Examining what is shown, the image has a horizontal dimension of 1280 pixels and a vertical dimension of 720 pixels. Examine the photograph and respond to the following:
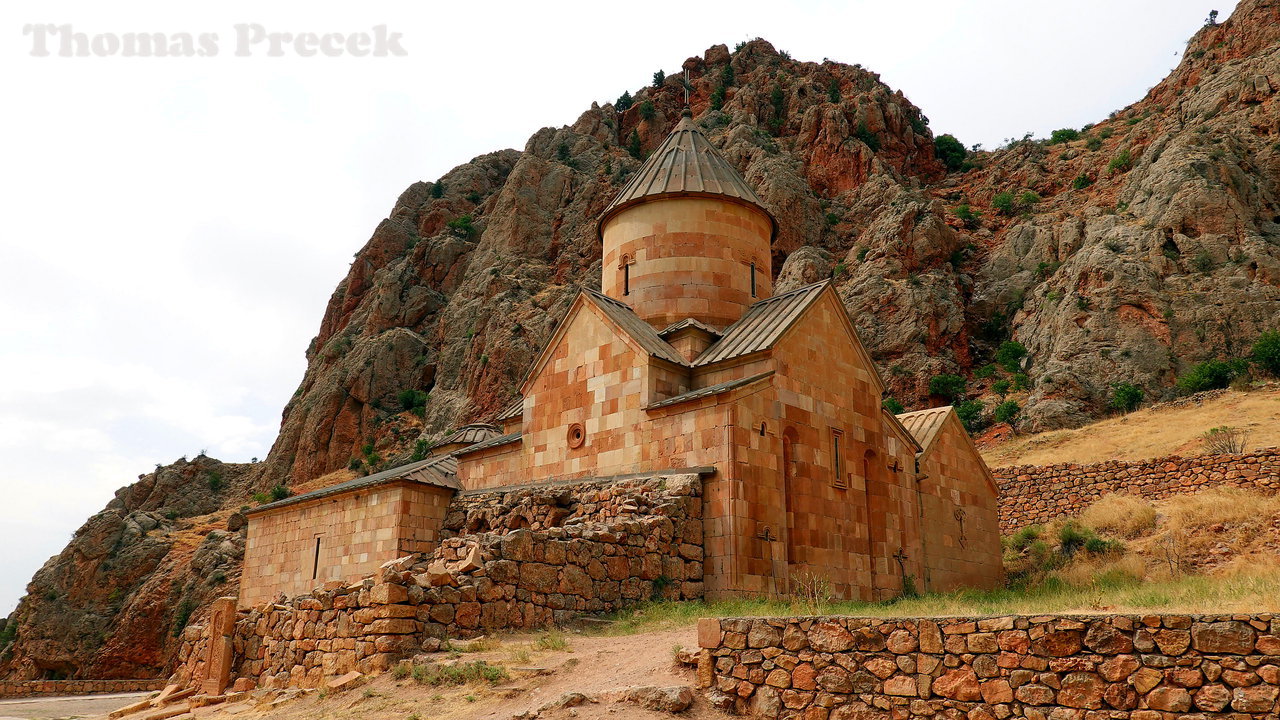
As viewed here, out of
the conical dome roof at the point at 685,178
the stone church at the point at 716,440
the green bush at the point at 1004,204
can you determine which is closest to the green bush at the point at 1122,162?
the green bush at the point at 1004,204

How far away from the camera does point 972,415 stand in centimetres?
3145

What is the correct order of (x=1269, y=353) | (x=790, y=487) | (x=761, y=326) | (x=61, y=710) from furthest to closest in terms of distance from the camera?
(x=1269, y=353) < (x=61, y=710) < (x=761, y=326) < (x=790, y=487)

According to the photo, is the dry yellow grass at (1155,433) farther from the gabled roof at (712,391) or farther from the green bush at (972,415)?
the gabled roof at (712,391)

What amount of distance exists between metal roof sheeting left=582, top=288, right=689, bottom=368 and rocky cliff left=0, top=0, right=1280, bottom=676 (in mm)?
19158

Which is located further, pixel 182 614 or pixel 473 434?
pixel 182 614

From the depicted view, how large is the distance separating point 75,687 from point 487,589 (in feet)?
55.5

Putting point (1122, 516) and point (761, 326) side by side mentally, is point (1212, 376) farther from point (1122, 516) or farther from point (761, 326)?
point (761, 326)

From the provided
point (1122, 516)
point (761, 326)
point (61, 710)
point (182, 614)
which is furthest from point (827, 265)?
point (61, 710)

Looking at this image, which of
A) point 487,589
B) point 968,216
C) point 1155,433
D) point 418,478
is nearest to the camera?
point 487,589

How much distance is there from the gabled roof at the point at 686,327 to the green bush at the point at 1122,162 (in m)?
33.0

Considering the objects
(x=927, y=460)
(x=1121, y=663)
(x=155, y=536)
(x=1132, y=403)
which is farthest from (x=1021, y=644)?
(x=155, y=536)

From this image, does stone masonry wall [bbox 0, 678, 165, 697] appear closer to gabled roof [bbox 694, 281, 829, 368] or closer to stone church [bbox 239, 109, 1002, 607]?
stone church [bbox 239, 109, 1002, 607]

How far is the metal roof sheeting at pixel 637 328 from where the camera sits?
13656mm

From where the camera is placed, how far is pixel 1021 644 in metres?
5.49
